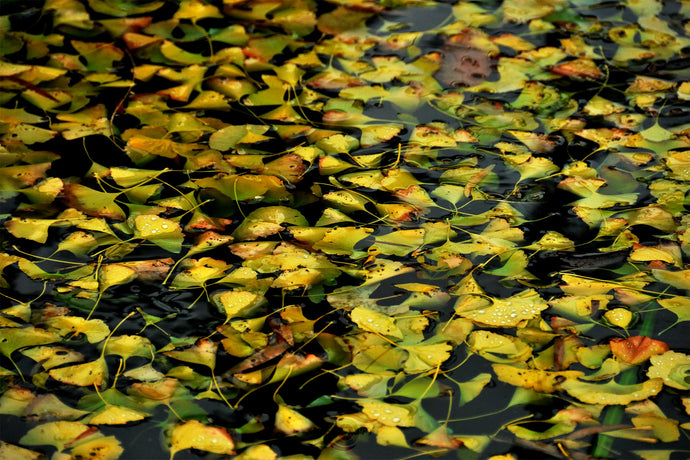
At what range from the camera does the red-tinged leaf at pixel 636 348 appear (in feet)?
2.56

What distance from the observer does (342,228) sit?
937mm

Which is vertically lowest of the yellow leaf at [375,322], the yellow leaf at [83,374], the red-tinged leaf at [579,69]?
the yellow leaf at [83,374]

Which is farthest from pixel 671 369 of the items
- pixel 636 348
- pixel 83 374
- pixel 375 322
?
pixel 83 374

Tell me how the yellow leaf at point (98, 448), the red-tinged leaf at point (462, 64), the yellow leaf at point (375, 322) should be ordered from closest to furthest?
the yellow leaf at point (98, 448)
the yellow leaf at point (375, 322)
the red-tinged leaf at point (462, 64)

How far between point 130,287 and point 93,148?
1.07 feet

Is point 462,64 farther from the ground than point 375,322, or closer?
farther from the ground

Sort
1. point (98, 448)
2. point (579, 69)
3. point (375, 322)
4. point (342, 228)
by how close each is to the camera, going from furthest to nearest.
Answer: point (579, 69), point (342, 228), point (375, 322), point (98, 448)

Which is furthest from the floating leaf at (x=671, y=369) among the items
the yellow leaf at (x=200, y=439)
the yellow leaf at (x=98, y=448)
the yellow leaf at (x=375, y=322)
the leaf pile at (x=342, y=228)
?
the yellow leaf at (x=98, y=448)

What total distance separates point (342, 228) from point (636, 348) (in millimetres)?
374

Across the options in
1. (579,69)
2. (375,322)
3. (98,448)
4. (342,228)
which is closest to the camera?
(98,448)

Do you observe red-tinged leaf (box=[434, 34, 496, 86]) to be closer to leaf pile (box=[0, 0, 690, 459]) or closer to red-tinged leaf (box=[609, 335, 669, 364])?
leaf pile (box=[0, 0, 690, 459])

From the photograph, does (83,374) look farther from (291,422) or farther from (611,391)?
(611,391)

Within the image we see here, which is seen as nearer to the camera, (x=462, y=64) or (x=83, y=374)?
(x=83, y=374)

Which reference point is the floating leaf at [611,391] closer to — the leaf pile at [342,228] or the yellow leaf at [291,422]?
the leaf pile at [342,228]
